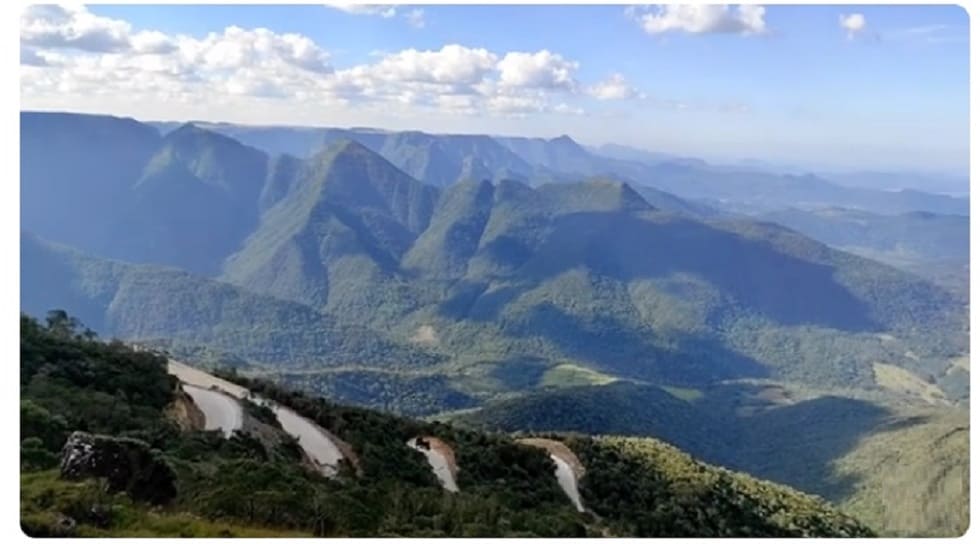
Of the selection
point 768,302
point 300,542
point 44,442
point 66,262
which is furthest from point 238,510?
point 768,302

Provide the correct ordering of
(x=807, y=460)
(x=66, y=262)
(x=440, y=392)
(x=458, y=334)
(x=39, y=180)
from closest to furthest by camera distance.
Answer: (x=807, y=460), (x=440, y=392), (x=66, y=262), (x=39, y=180), (x=458, y=334)

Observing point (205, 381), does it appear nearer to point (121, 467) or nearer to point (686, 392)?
point (121, 467)

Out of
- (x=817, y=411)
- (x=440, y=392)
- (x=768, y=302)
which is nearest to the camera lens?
(x=817, y=411)

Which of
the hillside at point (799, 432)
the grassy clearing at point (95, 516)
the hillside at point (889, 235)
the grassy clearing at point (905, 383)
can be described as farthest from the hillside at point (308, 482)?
the hillside at point (889, 235)

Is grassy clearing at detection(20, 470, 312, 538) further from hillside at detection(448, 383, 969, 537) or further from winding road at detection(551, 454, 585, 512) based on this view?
hillside at detection(448, 383, 969, 537)

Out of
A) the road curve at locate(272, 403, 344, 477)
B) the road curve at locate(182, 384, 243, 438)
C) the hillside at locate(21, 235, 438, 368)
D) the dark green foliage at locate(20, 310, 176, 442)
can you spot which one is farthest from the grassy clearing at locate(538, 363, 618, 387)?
the dark green foliage at locate(20, 310, 176, 442)

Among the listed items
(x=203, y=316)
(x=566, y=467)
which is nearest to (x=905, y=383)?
(x=203, y=316)

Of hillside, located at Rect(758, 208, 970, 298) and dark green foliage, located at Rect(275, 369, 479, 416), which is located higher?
hillside, located at Rect(758, 208, 970, 298)

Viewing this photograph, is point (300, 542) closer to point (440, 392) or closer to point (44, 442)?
point (44, 442)
